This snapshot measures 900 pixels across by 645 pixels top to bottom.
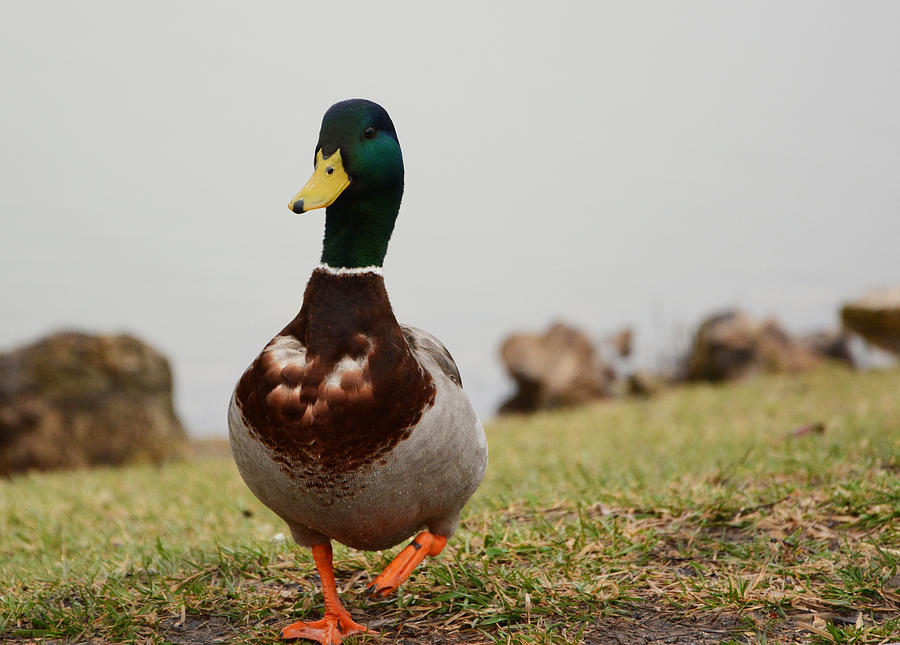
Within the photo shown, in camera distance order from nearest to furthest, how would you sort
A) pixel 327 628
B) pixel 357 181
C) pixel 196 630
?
pixel 357 181 < pixel 327 628 < pixel 196 630

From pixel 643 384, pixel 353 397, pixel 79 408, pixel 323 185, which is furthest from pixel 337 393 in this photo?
pixel 643 384

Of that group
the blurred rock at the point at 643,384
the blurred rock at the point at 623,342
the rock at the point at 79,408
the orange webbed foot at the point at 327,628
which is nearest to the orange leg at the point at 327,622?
the orange webbed foot at the point at 327,628

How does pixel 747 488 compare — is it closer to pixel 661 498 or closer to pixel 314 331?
pixel 661 498

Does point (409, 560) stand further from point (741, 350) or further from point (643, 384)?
point (741, 350)

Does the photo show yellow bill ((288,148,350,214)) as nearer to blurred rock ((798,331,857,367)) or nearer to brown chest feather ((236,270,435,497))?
brown chest feather ((236,270,435,497))

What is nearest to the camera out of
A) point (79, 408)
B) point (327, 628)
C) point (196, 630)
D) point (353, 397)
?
point (353, 397)

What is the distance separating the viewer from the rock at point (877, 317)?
1215 cm

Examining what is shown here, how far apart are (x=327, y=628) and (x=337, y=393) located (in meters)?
0.97

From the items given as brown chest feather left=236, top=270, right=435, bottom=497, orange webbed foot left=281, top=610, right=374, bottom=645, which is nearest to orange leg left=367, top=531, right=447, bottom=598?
orange webbed foot left=281, top=610, right=374, bottom=645

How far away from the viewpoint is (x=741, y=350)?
1218cm

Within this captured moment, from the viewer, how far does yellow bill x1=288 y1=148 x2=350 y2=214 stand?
2473 mm

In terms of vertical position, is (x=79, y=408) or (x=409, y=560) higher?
(x=409, y=560)

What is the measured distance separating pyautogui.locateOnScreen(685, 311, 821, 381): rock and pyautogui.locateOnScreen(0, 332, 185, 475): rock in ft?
24.9

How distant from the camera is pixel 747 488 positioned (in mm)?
4203
